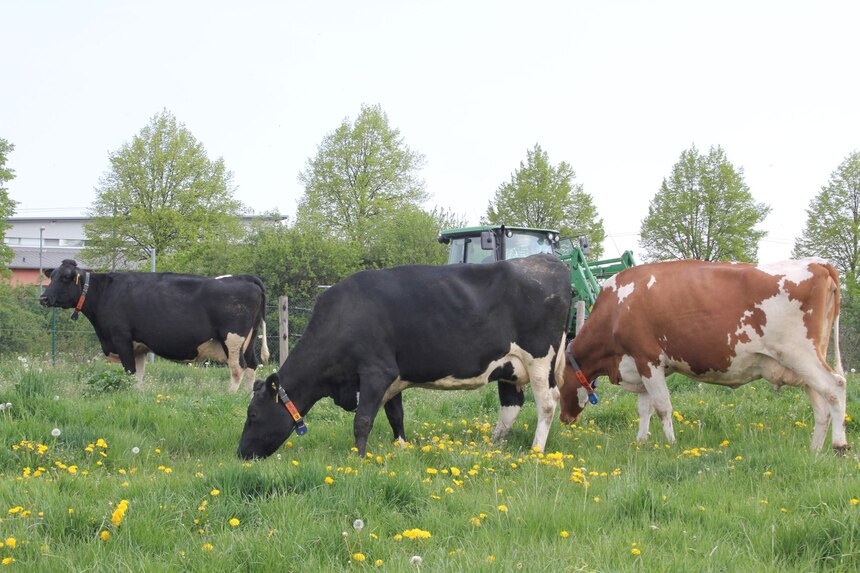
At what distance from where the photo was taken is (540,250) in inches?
653

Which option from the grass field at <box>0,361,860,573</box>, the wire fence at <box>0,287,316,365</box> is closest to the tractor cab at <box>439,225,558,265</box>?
the wire fence at <box>0,287,316,365</box>

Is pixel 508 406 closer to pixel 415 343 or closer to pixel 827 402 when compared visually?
pixel 415 343

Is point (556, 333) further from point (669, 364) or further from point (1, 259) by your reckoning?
point (1, 259)

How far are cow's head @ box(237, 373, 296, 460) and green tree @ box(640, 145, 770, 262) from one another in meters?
32.6

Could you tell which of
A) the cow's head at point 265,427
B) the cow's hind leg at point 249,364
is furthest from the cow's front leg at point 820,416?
the cow's hind leg at point 249,364

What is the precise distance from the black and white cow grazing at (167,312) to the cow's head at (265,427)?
5091 millimetres

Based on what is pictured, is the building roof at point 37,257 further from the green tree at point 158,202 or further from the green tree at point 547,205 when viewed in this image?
the green tree at point 547,205

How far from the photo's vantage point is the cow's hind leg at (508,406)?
7.93 m

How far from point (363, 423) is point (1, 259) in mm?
33355

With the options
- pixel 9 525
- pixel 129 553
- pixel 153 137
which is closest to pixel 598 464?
pixel 129 553

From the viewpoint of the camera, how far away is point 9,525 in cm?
413

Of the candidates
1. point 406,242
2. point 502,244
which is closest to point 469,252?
point 502,244

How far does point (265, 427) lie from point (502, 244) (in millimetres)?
9678

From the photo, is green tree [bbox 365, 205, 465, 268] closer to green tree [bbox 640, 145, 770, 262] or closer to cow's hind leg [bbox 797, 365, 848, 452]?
green tree [bbox 640, 145, 770, 262]
